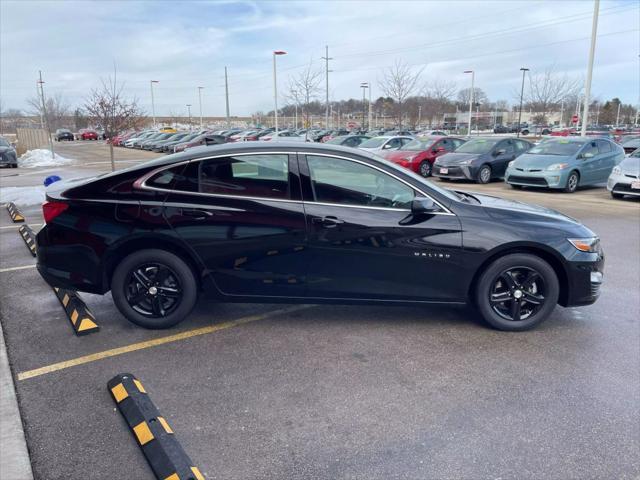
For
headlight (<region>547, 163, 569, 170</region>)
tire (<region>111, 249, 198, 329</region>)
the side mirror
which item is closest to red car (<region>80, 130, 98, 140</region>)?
headlight (<region>547, 163, 569, 170</region>)

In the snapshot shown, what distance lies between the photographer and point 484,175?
54.2 feet

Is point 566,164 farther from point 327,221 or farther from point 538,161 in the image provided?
point 327,221

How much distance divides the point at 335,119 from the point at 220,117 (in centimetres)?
6440

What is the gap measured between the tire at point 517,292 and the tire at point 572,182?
1099cm

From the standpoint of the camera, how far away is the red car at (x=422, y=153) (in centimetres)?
1788

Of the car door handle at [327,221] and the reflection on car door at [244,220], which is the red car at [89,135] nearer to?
the reflection on car door at [244,220]

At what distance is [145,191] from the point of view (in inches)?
166

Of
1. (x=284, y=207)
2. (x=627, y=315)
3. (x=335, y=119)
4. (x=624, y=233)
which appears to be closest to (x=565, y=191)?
(x=624, y=233)

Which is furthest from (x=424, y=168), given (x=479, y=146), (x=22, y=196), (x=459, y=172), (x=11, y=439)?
(x=11, y=439)

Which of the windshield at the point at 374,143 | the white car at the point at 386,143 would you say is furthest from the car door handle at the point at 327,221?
the windshield at the point at 374,143

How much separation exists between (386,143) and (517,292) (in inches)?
639

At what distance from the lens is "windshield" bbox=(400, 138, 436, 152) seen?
18400 mm

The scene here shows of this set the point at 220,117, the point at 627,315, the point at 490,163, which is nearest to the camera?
the point at 627,315

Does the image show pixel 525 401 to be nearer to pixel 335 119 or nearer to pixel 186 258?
pixel 186 258
